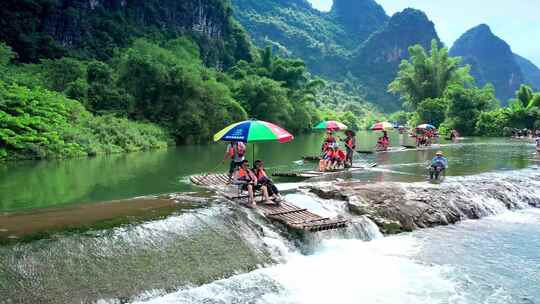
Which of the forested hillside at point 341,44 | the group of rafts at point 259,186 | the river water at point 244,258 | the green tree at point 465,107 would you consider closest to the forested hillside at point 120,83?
the river water at point 244,258

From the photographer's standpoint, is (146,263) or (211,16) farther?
(211,16)

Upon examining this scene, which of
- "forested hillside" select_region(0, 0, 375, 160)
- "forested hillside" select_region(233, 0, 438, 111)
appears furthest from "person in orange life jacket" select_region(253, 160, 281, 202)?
"forested hillside" select_region(233, 0, 438, 111)

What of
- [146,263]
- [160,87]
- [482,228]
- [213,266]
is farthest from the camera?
[160,87]

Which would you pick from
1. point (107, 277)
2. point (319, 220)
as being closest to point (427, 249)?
point (319, 220)

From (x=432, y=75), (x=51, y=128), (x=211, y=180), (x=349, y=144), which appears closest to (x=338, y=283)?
(x=211, y=180)

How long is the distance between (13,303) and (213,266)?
11.5ft

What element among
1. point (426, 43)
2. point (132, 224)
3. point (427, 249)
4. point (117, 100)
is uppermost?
point (426, 43)

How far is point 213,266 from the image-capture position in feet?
30.3

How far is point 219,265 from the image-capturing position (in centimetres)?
931

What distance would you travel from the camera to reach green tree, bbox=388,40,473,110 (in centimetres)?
7694

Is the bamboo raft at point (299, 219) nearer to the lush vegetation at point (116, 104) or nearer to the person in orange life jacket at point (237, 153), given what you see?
the person in orange life jacket at point (237, 153)

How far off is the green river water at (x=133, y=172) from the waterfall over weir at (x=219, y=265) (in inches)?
215

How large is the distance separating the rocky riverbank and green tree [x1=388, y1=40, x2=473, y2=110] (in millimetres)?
63169

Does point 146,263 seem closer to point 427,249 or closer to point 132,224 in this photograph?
point 132,224
